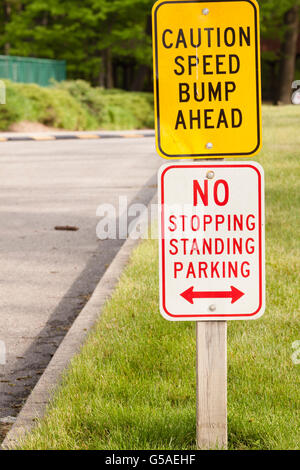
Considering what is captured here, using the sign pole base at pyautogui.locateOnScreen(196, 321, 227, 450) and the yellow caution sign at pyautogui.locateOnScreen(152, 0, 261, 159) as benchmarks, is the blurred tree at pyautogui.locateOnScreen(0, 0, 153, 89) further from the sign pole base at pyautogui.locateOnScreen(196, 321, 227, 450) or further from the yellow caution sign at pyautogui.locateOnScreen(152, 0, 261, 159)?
the sign pole base at pyautogui.locateOnScreen(196, 321, 227, 450)

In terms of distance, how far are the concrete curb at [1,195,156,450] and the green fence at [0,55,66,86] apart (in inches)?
1081

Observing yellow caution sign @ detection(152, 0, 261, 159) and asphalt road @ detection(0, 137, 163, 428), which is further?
asphalt road @ detection(0, 137, 163, 428)

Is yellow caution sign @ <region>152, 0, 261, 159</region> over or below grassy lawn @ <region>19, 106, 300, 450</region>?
over

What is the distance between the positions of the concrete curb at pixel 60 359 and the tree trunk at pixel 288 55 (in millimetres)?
40872

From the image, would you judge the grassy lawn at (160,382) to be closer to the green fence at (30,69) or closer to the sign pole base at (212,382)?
the sign pole base at (212,382)

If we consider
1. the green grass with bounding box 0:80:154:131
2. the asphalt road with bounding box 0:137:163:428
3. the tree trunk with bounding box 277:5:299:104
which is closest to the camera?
the asphalt road with bounding box 0:137:163:428

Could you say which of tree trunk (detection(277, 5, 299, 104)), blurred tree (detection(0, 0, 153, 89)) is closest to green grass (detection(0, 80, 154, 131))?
blurred tree (detection(0, 0, 153, 89))

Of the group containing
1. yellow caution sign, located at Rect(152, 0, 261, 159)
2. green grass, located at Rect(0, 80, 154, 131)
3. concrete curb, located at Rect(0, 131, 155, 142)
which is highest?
yellow caution sign, located at Rect(152, 0, 261, 159)

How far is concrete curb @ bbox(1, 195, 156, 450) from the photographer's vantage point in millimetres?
3717

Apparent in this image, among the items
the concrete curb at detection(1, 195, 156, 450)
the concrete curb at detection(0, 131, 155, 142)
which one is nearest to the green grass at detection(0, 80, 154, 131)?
the concrete curb at detection(0, 131, 155, 142)

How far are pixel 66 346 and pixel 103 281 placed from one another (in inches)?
63.1

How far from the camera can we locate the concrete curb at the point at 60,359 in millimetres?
3717

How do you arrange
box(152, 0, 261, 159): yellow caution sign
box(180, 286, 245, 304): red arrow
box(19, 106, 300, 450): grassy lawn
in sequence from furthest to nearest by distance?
box(19, 106, 300, 450): grassy lawn → box(180, 286, 245, 304): red arrow → box(152, 0, 261, 159): yellow caution sign

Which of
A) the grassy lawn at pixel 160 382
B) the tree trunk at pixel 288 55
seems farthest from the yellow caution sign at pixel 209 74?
the tree trunk at pixel 288 55
